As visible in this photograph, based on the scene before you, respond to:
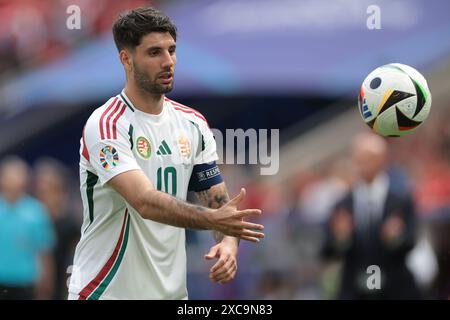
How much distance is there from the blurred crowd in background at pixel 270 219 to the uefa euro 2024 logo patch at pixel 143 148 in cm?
386

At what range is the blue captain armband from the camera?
615cm

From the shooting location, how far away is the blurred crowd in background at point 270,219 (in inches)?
407

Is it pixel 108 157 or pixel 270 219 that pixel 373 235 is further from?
pixel 108 157

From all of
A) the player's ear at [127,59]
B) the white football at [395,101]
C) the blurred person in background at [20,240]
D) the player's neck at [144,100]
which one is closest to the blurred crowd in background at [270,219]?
the blurred person in background at [20,240]

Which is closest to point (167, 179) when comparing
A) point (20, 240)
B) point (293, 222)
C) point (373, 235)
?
point (373, 235)

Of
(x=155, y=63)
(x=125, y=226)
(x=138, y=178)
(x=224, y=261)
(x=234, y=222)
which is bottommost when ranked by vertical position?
(x=224, y=261)

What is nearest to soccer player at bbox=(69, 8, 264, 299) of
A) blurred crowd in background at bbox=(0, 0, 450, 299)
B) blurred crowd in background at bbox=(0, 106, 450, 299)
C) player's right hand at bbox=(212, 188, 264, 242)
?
player's right hand at bbox=(212, 188, 264, 242)

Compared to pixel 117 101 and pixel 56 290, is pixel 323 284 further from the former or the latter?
pixel 117 101

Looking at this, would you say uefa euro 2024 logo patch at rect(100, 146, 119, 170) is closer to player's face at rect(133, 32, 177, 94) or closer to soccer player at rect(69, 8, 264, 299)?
soccer player at rect(69, 8, 264, 299)

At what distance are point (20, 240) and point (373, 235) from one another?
3.72m

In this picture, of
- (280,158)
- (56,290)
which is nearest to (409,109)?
(56,290)

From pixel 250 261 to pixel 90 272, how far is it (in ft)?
19.7

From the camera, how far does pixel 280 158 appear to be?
48.1 feet

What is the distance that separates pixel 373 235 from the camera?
30.0 ft
